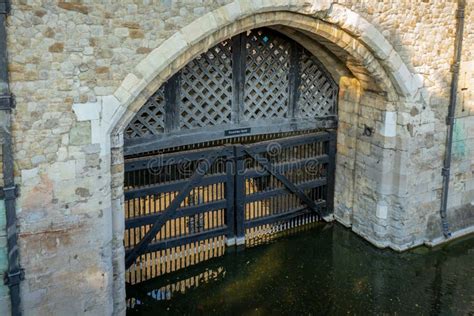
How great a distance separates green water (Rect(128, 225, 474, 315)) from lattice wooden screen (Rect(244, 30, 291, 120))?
1947 millimetres

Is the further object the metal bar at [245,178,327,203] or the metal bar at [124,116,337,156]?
the metal bar at [245,178,327,203]

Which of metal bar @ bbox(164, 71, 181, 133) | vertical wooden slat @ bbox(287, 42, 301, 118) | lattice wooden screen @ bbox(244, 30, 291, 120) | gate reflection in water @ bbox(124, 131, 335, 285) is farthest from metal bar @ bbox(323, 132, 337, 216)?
metal bar @ bbox(164, 71, 181, 133)

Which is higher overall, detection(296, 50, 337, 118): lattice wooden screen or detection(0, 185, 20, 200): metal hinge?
detection(296, 50, 337, 118): lattice wooden screen

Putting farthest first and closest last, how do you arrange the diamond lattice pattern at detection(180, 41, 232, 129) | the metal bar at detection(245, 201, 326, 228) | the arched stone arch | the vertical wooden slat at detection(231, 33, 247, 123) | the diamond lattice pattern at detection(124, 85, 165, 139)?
1. the metal bar at detection(245, 201, 326, 228)
2. the vertical wooden slat at detection(231, 33, 247, 123)
3. the diamond lattice pattern at detection(180, 41, 232, 129)
4. the diamond lattice pattern at detection(124, 85, 165, 139)
5. the arched stone arch

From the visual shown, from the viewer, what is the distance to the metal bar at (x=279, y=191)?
8125 mm

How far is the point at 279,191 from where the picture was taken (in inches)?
331

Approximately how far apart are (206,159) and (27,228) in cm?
282

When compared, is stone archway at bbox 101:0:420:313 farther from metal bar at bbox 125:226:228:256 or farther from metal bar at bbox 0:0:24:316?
metal bar at bbox 125:226:228:256

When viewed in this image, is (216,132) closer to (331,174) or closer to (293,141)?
(293,141)

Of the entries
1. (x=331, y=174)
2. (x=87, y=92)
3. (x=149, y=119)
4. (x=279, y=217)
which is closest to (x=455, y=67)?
(x=331, y=174)

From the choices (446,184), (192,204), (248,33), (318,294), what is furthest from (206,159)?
(446,184)

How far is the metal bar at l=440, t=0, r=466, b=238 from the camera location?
7.64m

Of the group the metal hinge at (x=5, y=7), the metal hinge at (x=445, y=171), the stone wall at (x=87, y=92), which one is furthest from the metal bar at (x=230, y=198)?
the metal hinge at (x=5, y=7)

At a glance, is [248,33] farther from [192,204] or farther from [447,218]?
[447,218]
